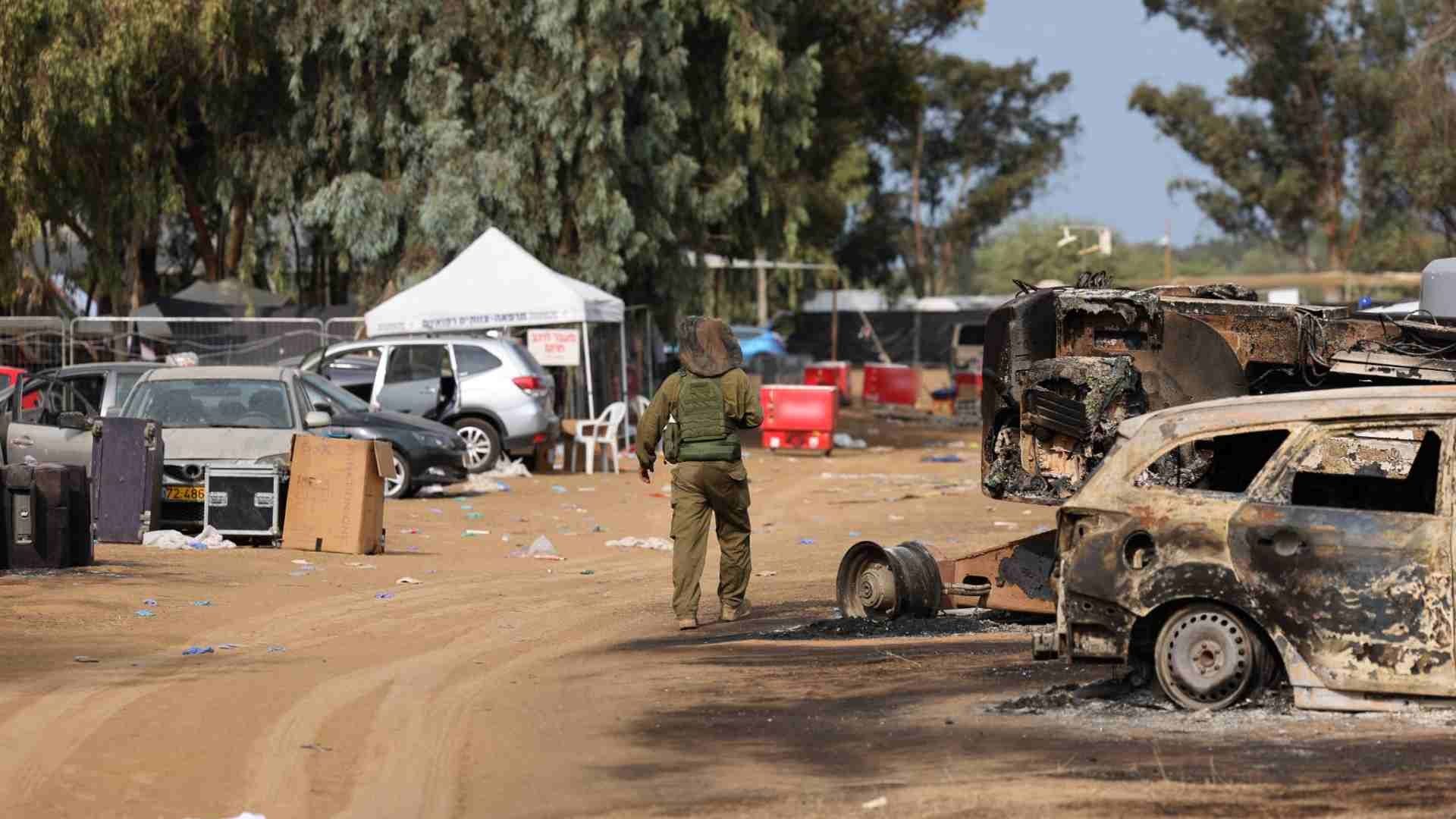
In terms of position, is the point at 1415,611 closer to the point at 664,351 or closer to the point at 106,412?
the point at 106,412

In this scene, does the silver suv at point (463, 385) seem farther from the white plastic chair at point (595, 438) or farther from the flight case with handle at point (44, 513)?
the flight case with handle at point (44, 513)

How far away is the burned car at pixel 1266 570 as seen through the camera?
8.03m

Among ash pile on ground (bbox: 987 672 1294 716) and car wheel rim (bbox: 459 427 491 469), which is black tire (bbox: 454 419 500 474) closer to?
car wheel rim (bbox: 459 427 491 469)

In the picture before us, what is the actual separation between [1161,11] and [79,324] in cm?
4570

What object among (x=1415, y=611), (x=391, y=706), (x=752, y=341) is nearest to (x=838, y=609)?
(x=391, y=706)

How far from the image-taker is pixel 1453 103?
1486 inches

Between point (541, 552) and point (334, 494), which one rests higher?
point (334, 494)

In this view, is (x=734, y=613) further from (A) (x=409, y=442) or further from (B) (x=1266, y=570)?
(A) (x=409, y=442)

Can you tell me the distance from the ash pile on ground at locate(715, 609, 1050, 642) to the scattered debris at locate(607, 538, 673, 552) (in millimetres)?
5752

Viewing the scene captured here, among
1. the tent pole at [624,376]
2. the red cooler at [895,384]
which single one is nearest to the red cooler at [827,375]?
the red cooler at [895,384]

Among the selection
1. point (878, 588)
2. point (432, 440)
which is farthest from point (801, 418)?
point (878, 588)

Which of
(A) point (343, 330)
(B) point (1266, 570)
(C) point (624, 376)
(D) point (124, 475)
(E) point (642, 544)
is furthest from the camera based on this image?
(A) point (343, 330)

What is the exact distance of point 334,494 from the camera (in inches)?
634

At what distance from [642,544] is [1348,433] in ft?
33.0
